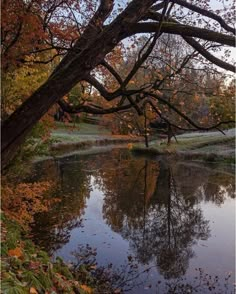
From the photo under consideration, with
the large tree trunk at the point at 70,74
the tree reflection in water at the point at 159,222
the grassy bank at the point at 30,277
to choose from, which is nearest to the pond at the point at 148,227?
the tree reflection in water at the point at 159,222

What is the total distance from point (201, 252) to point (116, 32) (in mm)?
6625

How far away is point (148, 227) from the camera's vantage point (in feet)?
38.5

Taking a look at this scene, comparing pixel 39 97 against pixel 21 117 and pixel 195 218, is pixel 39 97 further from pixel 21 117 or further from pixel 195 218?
pixel 195 218

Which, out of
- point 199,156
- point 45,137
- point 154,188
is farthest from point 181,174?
point 45,137

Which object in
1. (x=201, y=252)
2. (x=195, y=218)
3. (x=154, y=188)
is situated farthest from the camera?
(x=154, y=188)

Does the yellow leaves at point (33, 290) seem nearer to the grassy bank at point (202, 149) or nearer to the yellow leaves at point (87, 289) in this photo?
the yellow leaves at point (87, 289)

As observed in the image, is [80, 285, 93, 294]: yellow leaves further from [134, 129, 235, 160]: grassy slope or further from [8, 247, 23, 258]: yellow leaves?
[134, 129, 235, 160]: grassy slope

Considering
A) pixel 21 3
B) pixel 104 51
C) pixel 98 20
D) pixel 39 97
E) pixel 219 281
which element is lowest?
pixel 219 281

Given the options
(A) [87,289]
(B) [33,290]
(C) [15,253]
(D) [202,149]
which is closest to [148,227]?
(A) [87,289]

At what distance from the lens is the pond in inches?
337

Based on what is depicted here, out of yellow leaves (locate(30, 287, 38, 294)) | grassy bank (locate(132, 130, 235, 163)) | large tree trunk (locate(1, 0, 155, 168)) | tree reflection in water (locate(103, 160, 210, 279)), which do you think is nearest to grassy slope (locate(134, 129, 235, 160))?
grassy bank (locate(132, 130, 235, 163))

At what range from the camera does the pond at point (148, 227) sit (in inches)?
337

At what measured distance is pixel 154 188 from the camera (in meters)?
17.5

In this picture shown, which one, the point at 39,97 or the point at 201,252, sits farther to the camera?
the point at 201,252
